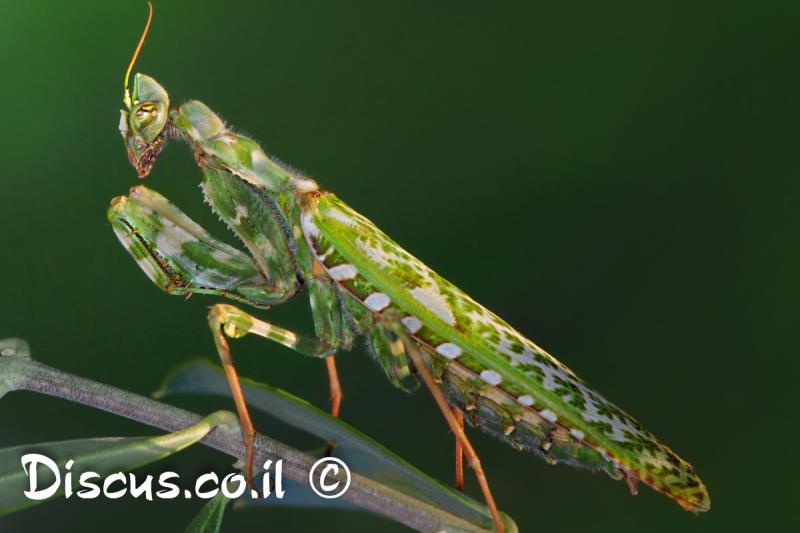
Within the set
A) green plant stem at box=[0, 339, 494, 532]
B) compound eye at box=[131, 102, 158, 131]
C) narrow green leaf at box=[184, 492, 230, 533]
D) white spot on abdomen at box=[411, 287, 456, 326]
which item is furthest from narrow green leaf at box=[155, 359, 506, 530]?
compound eye at box=[131, 102, 158, 131]

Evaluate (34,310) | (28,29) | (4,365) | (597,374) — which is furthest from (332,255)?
(28,29)

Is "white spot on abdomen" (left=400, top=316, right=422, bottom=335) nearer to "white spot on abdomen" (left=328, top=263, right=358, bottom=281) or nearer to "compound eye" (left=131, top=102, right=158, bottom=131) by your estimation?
"white spot on abdomen" (left=328, top=263, right=358, bottom=281)

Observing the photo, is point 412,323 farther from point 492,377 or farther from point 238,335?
point 238,335

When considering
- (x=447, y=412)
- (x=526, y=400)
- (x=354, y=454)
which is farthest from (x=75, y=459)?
(x=526, y=400)

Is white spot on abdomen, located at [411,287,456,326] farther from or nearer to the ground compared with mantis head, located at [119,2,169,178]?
nearer to the ground

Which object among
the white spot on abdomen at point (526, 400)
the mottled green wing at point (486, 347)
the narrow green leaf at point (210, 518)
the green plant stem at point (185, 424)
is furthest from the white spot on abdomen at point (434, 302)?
the narrow green leaf at point (210, 518)
